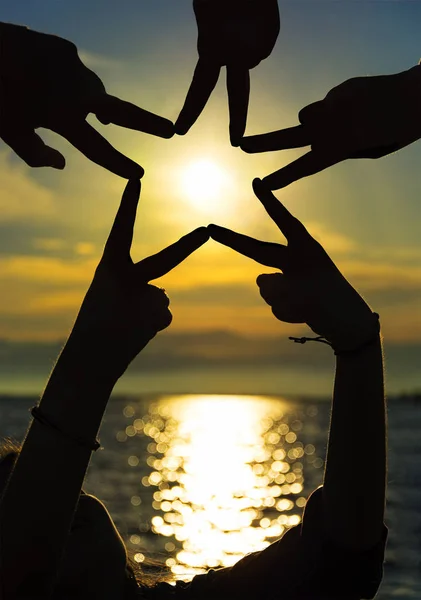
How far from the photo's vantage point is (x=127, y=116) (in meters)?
2.11

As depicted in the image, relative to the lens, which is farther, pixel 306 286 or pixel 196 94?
pixel 196 94

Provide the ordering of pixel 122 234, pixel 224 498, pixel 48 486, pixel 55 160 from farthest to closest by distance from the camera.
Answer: pixel 224 498 → pixel 55 160 → pixel 122 234 → pixel 48 486

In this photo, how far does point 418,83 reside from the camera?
7.06 feet

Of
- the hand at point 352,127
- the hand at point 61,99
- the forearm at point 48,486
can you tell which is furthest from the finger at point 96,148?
Result: the forearm at point 48,486

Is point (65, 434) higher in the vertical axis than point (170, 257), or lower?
lower

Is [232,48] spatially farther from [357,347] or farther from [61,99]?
[357,347]

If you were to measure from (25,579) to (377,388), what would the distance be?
1.05m

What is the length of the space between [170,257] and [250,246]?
23 centimetres

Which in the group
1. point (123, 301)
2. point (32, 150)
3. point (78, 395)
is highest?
point (32, 150)

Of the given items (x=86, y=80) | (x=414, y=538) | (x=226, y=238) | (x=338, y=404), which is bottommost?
(x=338, y=404)

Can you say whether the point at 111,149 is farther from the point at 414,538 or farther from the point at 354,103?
the point at 414,538

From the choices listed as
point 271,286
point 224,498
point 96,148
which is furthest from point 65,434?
point 224,498

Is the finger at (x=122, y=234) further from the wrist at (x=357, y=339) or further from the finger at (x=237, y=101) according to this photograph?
the wrist at (x=357, y=339)

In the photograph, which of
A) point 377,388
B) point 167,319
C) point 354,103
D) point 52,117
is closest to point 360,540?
point 377,388
